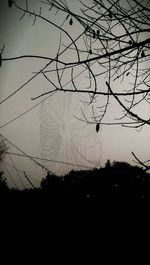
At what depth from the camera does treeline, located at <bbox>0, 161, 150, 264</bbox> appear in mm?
4595

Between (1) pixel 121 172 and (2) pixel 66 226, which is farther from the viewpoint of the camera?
(1) pixel 121 172

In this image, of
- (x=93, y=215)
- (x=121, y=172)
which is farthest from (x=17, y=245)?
(x=121, y=172)

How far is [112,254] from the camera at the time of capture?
4445 mm

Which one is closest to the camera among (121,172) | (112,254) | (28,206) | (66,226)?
(112,254)

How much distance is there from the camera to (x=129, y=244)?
15.0 ft

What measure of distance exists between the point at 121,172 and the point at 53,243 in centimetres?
234

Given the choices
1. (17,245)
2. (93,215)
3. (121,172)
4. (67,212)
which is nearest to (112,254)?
(93,215)

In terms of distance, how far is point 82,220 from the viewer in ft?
17.2

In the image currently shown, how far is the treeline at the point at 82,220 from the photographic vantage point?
460cm

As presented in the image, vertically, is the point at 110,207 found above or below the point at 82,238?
above

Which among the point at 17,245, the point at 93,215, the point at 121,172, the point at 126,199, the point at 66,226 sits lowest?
the point at 17,245

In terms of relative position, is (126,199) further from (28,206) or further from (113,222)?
(28,206)

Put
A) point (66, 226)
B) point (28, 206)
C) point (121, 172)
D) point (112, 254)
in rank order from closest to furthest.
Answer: point (112, 254) → point (66, 226) → point (28, 206) → point (121, 172)

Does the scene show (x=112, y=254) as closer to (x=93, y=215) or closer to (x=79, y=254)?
(x=79, y=254)
